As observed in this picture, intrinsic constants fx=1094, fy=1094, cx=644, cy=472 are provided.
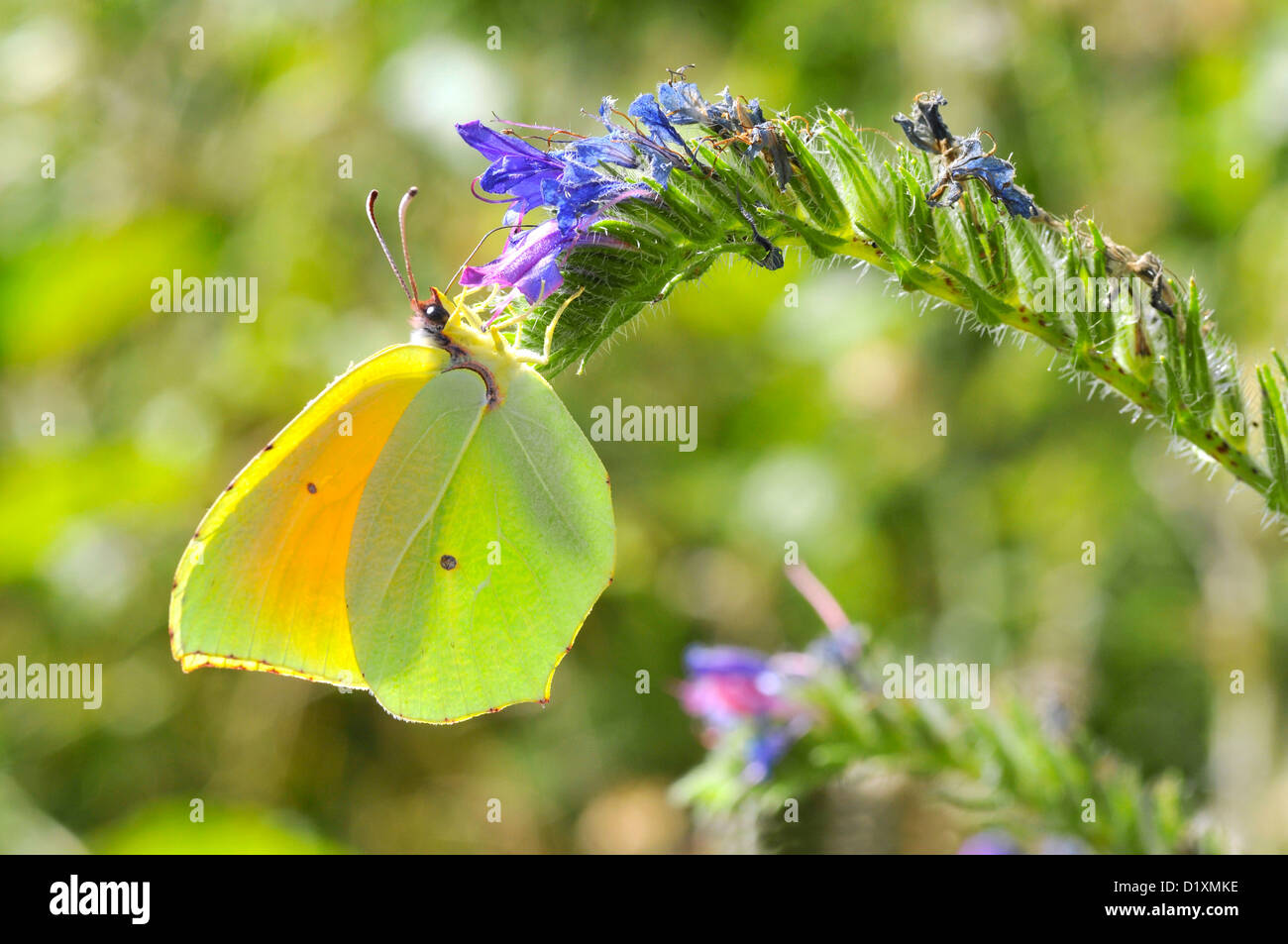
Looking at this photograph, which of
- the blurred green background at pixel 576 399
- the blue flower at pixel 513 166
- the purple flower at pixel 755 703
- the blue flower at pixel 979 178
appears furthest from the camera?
the blurred green background at pixel 576 399

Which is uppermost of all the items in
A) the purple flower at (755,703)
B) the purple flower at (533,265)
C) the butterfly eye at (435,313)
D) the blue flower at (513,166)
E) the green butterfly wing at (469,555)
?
the blue flower at (513,166)

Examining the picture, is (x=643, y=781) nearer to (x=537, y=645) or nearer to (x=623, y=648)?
(x=623, y=648)

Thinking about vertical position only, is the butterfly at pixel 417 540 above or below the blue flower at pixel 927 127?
below

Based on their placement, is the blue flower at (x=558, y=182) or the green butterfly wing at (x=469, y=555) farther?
the green butterfly wing at (x=469, y=555)

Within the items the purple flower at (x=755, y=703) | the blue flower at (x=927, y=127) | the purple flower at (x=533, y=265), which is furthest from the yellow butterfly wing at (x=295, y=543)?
the blue flower at (x=927, y=127)

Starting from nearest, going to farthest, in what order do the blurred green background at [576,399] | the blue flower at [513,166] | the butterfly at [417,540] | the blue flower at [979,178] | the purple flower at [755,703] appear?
the blue flower at [979,178], the blue flower at [513,166], the butterfly at [417,540], the purple flower at [755,703], the blurred green background at [576,399]

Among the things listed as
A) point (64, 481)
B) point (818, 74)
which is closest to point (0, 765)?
point (64, 481)

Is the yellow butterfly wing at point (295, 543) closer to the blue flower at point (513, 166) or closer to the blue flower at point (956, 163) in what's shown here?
the blue flower at point (513, 166)

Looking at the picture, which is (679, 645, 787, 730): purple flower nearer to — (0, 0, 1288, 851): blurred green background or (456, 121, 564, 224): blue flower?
(456, 121, 564, 224): blue flower
